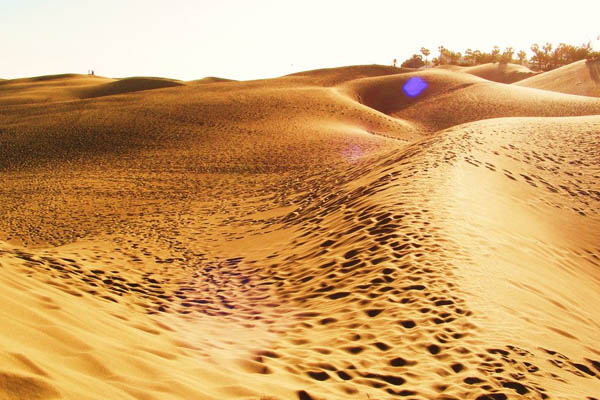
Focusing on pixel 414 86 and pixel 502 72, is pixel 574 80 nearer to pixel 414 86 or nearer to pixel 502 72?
pixel 414 86

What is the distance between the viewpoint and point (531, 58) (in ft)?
303

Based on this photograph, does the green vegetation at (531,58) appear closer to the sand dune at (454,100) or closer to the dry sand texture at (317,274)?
the sand dune at (454,100)

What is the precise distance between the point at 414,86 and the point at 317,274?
42.7 metres

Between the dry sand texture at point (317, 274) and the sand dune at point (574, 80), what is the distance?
37866mm

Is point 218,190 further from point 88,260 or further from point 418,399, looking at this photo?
point 418,399

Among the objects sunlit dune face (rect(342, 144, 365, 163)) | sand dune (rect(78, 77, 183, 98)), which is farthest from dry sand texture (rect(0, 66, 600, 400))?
sand dune (rect(78, 77, 183, 98))

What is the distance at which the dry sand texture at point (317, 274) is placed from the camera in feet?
12.0

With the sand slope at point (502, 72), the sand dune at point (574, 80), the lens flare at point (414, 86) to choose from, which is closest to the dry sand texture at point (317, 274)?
the lens flare at point (414, 86)

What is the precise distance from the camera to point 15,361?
2561 millimetres

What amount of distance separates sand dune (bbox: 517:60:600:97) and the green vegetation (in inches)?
493

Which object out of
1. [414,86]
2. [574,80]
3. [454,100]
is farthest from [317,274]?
[574,80]

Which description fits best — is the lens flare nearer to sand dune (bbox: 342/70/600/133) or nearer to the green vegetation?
sand dune (bbox: 342/70/600/133)

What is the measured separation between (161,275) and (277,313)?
315cm

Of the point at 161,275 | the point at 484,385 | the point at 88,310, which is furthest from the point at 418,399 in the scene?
the point at 161,275
